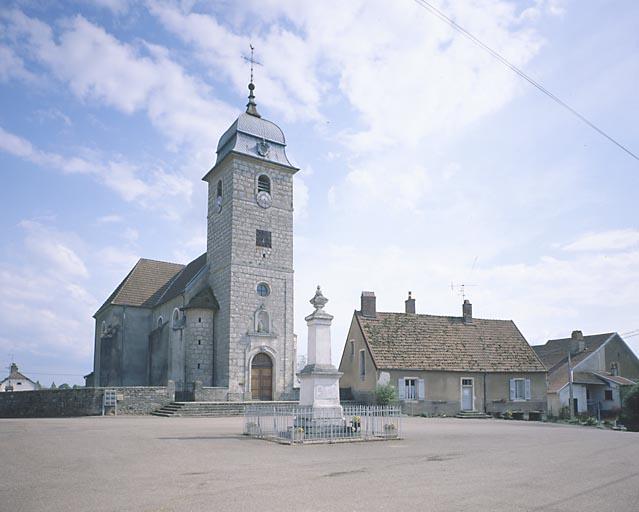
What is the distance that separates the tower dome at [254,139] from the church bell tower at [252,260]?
0.19ft

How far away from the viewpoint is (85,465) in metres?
10.2

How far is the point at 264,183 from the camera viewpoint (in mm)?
33688

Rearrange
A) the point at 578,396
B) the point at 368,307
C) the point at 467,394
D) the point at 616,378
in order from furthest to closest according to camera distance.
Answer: the point at 616,378 → the point at 578,396 → the point at 368,307 → the point at 467,394

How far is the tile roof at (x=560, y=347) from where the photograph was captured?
A: 3985 centimetres

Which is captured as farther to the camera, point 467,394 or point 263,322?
point 263,322

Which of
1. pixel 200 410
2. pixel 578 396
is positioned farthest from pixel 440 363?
pixel 200 410

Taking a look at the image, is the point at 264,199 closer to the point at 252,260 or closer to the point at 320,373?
the point at 252,260

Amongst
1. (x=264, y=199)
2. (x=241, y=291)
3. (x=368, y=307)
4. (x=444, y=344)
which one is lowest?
(x=444, y=344)

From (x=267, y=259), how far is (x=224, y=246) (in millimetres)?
2551

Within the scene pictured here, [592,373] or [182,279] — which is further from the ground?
[182,279]

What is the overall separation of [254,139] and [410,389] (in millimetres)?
16858

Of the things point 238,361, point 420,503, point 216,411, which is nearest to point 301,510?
point 420,503

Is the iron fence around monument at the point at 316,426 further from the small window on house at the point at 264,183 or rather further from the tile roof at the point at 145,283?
the tile roof at the point at 145,283

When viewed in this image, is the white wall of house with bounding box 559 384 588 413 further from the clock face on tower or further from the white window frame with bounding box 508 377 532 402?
the clock face on tower
